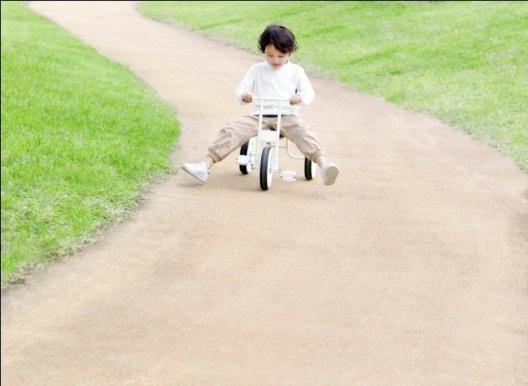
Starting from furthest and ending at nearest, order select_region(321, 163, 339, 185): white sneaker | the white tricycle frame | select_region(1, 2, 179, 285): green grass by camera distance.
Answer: the white tricycle frame → select_region(321, 163, 339, 185): white sneaker → select_region(1, 2, 179, 285): green grass

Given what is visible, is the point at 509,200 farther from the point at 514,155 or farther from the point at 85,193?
the point at 85,193

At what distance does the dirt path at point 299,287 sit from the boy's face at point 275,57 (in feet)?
3.56

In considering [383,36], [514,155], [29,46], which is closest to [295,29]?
[383,36]

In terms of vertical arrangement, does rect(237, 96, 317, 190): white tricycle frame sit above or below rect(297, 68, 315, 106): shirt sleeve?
below

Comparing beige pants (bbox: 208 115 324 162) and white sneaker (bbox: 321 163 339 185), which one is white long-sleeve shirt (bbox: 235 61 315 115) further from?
white sneaker (bbox: 321 163 339 185)

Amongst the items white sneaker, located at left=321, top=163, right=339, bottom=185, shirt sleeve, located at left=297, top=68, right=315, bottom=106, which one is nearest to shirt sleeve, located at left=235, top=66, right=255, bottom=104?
shirt sleeve, located at left=297, top=68, right=315, bottom=106

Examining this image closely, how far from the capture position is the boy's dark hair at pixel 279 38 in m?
8.41

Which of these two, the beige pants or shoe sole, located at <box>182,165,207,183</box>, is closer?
shoe sole, located at <box>182,165,207,183</box>

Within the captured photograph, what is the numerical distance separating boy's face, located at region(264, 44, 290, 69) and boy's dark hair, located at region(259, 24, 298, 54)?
0.10ft

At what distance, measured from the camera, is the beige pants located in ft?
28.5

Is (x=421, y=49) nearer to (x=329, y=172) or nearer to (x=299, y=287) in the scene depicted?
(x=329, y=172)

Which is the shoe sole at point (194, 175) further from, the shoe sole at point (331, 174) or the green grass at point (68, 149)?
the shoe sole at point (331, 174)

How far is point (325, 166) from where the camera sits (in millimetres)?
8383

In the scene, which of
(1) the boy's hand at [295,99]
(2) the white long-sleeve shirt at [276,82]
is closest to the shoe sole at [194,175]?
(2) the white long-sleeve shirt at [276,82]
